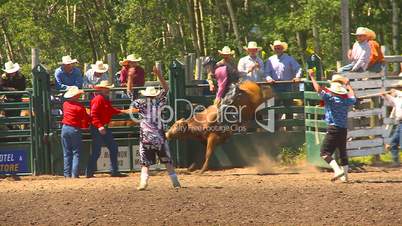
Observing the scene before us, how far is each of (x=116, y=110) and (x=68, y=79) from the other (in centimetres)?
124

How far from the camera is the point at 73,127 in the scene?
52.7 feet

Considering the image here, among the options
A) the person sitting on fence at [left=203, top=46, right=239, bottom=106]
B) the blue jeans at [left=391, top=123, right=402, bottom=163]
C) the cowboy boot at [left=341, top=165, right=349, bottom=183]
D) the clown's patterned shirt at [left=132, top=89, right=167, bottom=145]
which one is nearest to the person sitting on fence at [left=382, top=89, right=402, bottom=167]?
the blue jeans at [left=391, top=123, right=402, bottom=163]

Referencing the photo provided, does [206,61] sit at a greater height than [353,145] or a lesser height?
greater

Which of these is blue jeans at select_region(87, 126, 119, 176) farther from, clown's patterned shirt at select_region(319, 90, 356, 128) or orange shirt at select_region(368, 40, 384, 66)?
orange shirt at select_region(368, 40, 384, 66)

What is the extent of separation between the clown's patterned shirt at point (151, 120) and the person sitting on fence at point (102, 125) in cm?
207

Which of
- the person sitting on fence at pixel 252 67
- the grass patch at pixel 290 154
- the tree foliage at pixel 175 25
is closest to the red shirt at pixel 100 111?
the person sitting on fence at pixel 252 67

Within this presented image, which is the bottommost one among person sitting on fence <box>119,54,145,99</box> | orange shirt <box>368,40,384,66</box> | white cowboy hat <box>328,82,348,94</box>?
white cowboy hat <box>328,82,348,94</box>

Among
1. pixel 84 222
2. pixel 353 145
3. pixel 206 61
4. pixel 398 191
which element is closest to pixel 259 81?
pixel 206 61

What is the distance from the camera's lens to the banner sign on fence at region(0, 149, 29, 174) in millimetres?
16594

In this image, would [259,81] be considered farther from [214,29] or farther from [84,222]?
[214,29]

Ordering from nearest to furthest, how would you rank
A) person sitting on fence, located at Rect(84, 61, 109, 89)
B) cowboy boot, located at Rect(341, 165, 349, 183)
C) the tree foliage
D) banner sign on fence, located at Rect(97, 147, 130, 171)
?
cowboy boot, located at Rect(341, 165, 349, 183)
banner sign on fence, located at Rect(97, 147, 130, 171)
person sitting on fence, located at Rect(84, 61, 109, 89)
the tree foliage

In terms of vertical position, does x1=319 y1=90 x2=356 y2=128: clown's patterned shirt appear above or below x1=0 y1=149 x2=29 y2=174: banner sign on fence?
above

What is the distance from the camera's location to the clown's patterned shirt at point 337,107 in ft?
47.0

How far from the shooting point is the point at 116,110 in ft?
53.0
